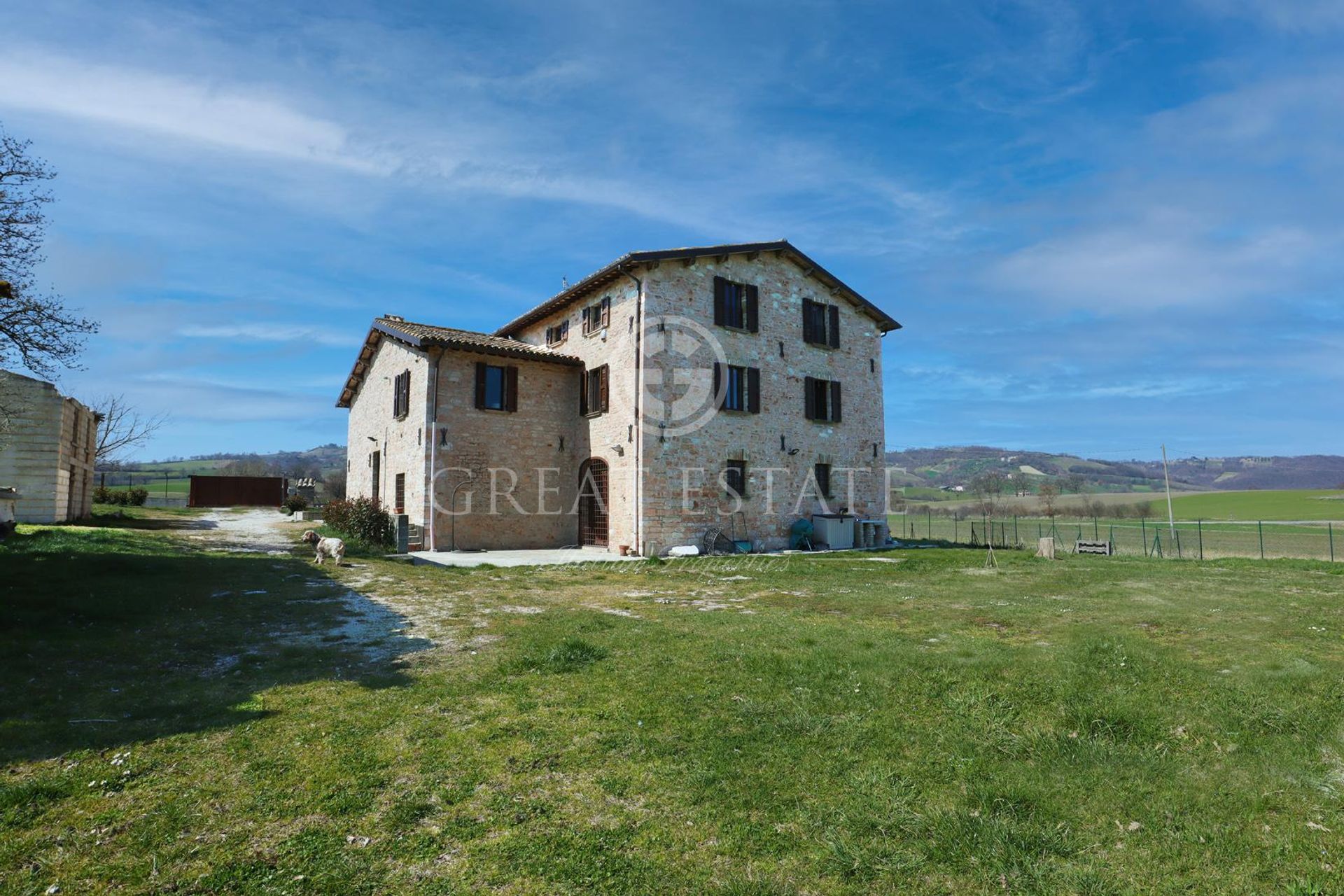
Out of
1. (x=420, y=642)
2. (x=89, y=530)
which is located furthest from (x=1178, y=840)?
(x=89, y=530)

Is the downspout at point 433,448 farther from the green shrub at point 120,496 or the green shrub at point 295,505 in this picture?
the green shrub at point 120,496

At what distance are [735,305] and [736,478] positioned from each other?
5.45 meters

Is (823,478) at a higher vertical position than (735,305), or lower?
lower

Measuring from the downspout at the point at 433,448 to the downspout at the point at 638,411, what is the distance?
5694 mm

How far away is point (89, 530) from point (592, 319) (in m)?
15.4

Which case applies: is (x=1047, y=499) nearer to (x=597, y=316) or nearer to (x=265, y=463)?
(x=597, y=316)

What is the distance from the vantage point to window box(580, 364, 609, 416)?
19.6m

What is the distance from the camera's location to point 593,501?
20219 millimetres

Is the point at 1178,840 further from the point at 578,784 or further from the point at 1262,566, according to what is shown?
the point at 1262,566

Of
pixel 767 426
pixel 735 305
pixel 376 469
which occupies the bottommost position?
pixel 376 469

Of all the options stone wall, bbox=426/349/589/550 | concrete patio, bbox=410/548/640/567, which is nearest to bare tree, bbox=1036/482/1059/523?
stone wall, bbox=426/349/589/550

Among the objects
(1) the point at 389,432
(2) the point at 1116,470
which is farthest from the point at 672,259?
(2) the point at 1116,470

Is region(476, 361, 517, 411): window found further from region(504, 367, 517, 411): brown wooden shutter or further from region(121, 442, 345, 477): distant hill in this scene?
region(121, 442, 345, 477): distant hill

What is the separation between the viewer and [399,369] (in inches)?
863
